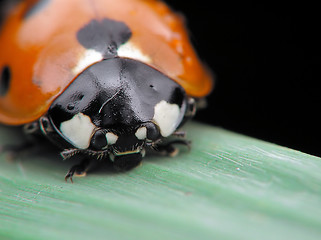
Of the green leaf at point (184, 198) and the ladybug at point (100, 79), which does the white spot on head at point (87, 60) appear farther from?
the green leaf at point (184, 198)

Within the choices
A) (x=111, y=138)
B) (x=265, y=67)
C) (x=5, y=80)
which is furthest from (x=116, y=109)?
(x=265, y=67)

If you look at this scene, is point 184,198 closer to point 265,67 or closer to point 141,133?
point 141,133

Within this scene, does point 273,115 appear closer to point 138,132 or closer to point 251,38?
point 251,38

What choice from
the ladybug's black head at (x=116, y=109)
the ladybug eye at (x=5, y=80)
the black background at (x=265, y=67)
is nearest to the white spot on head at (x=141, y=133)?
the ladybug's black head at (x=116, y=109)

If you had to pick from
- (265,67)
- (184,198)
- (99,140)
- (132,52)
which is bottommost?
(184,198)

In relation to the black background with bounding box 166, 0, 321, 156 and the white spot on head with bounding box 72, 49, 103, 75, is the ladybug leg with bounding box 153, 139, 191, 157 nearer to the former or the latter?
the white spot on head with bounding box 72, 49, 103, 75
